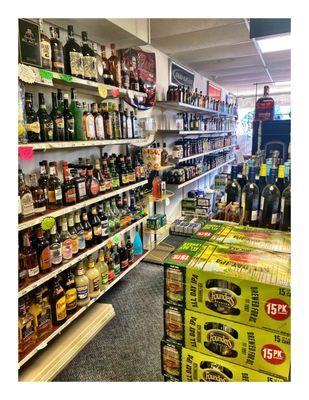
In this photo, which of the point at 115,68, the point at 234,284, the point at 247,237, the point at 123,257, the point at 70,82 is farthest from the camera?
the point at 123,257

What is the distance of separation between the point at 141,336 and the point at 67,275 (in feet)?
2.48

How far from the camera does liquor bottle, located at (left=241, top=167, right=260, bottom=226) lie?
1604 millimetres

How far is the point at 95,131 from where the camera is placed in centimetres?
213

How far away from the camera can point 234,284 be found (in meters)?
0.85

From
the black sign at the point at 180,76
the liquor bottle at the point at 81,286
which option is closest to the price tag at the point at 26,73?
the liquor bottle at the point at 81,286

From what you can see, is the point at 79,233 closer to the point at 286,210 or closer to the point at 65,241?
the point at 65,241

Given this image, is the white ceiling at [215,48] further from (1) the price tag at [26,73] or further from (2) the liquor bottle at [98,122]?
(1) the price tag at [26,73]

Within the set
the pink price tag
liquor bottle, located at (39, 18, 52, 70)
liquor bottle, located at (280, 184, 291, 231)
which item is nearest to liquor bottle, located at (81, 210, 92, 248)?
the pink price tag

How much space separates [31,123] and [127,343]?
66.3 inches

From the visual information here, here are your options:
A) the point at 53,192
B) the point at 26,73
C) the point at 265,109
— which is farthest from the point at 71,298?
the point at 265,109

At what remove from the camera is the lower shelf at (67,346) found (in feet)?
5.65

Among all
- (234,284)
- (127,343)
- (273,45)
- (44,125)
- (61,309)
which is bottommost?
(127,343)

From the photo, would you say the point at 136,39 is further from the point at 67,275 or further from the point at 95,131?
the point at 67,275
